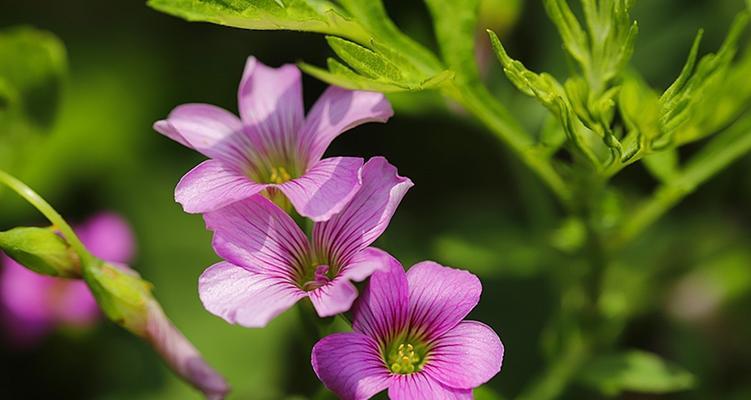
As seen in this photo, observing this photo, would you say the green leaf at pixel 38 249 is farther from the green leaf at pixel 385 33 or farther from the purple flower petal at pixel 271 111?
the green leaf at pixel 385 33

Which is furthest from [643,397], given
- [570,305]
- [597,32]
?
[597,32]

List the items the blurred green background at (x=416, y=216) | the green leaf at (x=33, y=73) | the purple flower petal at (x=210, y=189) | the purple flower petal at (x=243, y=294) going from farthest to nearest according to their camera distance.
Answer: the blurred green background at (x=416, y=216) → the green leaf at (x=33, y=73) → the purple flower petal at (x=210, y=189) → the purple flower petal at (x=243, y=294)

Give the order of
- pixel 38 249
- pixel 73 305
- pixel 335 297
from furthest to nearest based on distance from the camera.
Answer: pixel 73 305, pixel 38 249, pixel 335 297

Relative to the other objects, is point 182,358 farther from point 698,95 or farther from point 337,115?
point 698,95

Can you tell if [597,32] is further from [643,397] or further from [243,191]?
[643,397]

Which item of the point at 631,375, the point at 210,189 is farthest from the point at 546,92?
the point at 631,375

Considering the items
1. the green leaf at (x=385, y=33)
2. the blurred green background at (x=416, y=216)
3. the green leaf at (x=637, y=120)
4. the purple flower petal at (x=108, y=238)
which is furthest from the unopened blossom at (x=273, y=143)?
the purple flower petal at (x=108, y=238)
